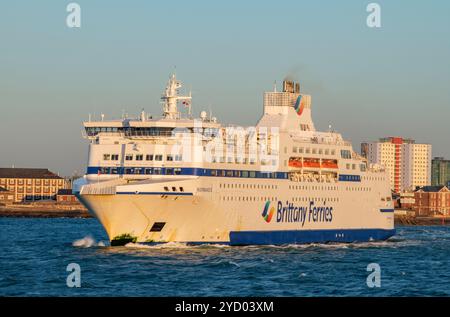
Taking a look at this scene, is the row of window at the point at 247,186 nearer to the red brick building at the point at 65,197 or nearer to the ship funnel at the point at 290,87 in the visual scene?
the ship funnel at the point at 290,87

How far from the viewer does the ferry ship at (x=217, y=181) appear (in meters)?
44.4

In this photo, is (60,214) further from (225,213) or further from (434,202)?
(225,213)

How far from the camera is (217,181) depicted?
4684 cm

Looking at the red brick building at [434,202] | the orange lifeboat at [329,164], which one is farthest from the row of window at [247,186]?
the red brick building at [434,202]

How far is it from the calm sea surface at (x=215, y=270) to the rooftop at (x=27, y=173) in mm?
102417

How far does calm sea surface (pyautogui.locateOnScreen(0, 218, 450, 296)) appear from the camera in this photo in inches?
1250

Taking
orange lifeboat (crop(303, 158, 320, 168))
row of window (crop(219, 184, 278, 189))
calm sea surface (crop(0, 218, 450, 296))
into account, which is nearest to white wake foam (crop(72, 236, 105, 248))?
calm sea surface (crop(0, 218, 450, 296))

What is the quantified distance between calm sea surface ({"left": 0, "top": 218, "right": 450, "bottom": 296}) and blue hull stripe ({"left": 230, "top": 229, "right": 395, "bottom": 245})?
911 millimetres

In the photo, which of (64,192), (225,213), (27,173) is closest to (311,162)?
(225,213)

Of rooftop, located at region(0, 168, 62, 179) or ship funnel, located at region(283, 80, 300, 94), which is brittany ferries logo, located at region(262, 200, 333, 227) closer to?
ship funnel, located at region(283, 80, 300, 94)

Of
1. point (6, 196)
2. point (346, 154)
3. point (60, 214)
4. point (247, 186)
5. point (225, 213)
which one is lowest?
point (60, 214)

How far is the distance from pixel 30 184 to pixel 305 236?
105 meters
